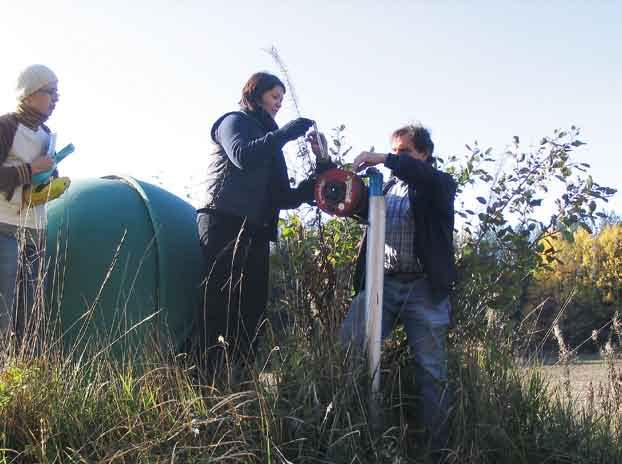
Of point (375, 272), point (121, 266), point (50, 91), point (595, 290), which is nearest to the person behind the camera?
point (375, 272)

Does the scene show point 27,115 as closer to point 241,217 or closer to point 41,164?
point 41,164

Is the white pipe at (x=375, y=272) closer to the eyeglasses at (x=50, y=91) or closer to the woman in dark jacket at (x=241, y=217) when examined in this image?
the woman in dark jacket at (x=241, y=217)

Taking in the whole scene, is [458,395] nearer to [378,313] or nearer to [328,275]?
[378,313]

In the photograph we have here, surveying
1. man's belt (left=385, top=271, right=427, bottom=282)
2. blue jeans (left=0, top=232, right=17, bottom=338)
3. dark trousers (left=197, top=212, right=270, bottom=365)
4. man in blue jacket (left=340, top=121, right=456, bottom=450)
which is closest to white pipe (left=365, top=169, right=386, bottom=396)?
man in blue jacket (left=340, top=121, right=456, bottom=450)

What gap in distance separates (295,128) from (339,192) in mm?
424

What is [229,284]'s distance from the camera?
385 centimetres

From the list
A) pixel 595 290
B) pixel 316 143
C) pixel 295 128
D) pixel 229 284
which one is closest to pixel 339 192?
pixel 295 128

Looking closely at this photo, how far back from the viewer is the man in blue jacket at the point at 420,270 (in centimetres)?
359

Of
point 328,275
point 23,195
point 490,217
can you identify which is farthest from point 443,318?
point 23,195

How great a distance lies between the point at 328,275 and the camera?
4133 mm

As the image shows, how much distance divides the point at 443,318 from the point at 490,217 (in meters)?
1.09

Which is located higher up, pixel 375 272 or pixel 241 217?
pixel 241 217

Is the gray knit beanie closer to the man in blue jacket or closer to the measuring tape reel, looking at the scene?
the measuring tape reel

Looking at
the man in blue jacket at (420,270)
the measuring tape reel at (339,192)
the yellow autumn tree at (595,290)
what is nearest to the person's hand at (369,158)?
the man in blue jacket at (420,270)
